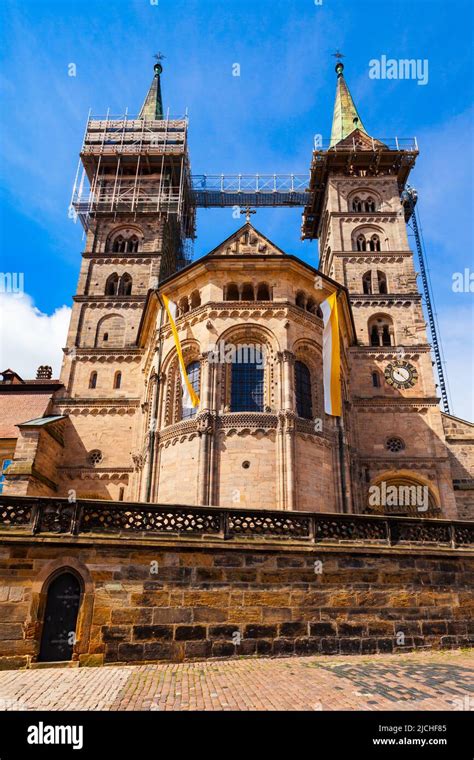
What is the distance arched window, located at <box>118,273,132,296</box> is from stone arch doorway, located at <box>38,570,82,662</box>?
2709 centimetres

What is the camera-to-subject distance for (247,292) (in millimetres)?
23719

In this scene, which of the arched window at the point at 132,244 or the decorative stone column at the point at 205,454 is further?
the arched window at the point at 132,244

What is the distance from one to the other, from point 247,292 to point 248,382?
478cm

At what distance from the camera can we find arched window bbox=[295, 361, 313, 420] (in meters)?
21.8

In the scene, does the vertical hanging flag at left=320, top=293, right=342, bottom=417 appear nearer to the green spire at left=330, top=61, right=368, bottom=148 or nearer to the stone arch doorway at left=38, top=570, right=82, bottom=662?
the stone arch doorway at left=38, top=570, right=82, bottom=662

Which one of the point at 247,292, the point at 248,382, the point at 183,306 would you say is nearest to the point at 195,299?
the point at 183,306

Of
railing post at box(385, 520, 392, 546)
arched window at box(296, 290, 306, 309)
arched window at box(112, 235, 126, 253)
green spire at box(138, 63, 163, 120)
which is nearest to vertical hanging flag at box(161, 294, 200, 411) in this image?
arched window at box(296, 290, 306, 309)

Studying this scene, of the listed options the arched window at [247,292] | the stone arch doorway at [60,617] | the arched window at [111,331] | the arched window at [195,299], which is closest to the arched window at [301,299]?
the arched window at [247,292]

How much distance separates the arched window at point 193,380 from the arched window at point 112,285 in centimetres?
1433

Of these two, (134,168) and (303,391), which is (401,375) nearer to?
(303,391)

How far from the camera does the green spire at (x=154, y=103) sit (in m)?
48.0

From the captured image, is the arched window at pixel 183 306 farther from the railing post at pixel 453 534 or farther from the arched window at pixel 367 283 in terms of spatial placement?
the railing post at pixel 453 534
